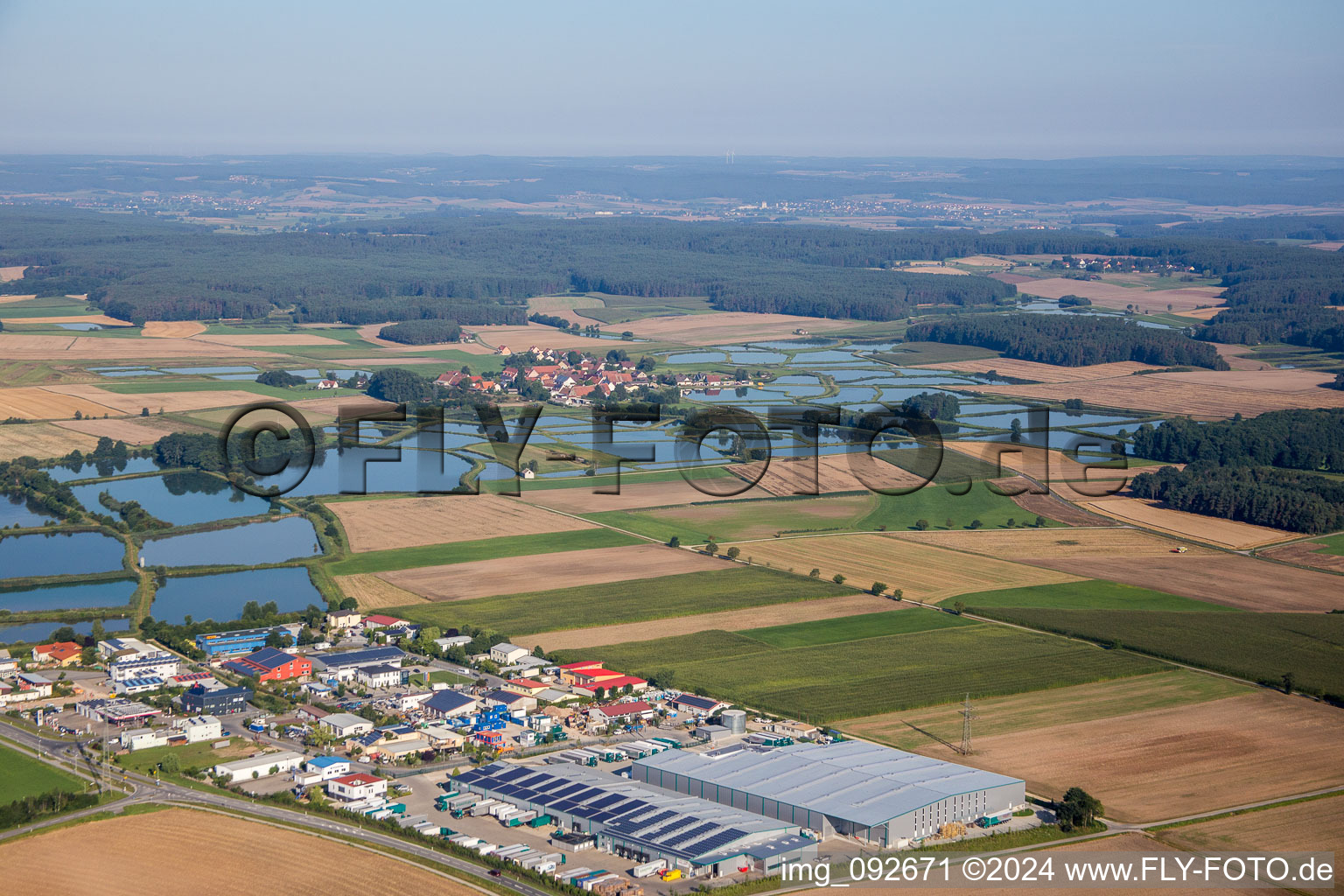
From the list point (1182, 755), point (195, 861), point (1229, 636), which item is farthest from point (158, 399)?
point (1182, 755)

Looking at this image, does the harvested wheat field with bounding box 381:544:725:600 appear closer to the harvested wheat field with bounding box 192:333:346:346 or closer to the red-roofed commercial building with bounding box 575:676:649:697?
the red-roofed commercial building with bounding box 575:676:649:697

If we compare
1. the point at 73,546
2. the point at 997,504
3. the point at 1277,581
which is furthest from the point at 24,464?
the point at 1277,581

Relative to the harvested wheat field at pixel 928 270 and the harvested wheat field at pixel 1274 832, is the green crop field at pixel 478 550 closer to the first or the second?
the harvested wheat field at pixel 1274 832

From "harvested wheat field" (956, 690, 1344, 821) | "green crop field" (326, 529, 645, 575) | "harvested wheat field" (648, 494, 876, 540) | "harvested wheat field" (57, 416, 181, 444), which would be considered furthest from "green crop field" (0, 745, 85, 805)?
"harvested wheat field" (57, 416, 181, 444)

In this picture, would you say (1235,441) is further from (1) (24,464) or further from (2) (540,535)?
(1) (24,464)

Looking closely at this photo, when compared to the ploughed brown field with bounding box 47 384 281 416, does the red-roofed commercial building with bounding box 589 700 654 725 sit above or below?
below
